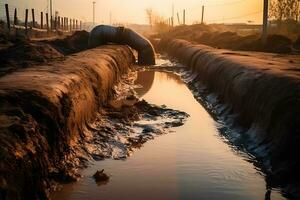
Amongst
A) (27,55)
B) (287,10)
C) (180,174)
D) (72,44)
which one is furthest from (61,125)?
(287,10)

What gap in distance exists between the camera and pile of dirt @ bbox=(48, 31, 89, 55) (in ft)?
81.2

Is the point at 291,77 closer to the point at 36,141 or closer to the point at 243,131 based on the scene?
the point at 243,131

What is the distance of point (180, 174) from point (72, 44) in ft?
71.1

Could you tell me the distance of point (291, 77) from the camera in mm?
8336

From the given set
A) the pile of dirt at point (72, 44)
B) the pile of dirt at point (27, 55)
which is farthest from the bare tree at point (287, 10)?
the pile of dirt at point (27, 55)

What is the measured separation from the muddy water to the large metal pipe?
1692 cm

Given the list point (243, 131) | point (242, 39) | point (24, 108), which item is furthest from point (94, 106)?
point (242, 39)

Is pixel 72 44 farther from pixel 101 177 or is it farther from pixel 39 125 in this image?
pixel 39 125

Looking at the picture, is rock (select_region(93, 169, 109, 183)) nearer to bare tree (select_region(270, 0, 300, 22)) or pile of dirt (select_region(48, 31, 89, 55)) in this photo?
pile of dirt (select_region(48, 31, 89, 55))

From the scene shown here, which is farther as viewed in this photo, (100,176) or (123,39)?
(123,39)

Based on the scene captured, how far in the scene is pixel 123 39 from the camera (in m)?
25.6

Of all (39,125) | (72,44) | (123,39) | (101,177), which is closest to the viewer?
(39,125)

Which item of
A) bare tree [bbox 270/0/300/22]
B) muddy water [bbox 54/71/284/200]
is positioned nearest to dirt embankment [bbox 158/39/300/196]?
muddy water [bbox 54/71/284/200]

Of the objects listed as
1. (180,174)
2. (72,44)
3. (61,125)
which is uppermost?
(72,44)
